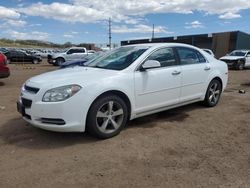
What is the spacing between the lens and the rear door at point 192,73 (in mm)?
5512

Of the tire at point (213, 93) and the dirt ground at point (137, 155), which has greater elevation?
the tire at point (213, 93)

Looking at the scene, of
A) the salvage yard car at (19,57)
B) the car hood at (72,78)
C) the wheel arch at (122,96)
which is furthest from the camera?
the salvage yard car at (19,57)

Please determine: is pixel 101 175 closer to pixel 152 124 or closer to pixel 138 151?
pixel 138 151

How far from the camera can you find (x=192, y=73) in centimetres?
563

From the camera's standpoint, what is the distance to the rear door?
551 centimetres

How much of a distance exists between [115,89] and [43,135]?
4.71 feet

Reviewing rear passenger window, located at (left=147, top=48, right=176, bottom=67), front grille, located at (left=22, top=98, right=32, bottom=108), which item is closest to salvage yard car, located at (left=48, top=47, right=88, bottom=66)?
rear passenger window, located at (left=147, top=48, right=176, bottom=67)

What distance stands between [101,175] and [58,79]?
1.72 metres

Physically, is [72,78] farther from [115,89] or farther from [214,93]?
[214,93]

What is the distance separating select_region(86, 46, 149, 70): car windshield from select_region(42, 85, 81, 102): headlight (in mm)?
1039

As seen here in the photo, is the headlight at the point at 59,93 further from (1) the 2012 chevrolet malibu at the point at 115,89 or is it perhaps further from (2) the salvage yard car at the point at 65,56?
(2) the salvage yard car at the point at 65,56

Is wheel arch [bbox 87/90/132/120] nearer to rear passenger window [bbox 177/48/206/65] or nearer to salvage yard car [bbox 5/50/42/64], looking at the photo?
rear passenger window [bbox 177/48/206/65]

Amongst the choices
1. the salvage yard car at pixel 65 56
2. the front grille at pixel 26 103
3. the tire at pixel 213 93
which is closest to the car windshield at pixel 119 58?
the front grille at pixel 26 103

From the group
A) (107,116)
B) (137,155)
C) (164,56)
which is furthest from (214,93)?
(137,155)
